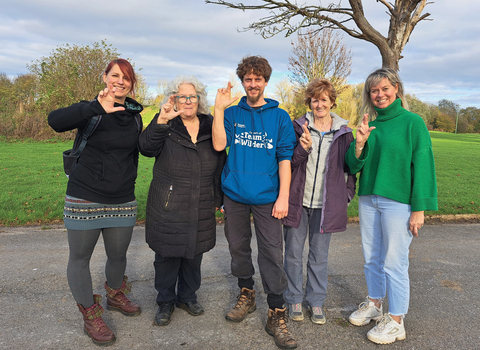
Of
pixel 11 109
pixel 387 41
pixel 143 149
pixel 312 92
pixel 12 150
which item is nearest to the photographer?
pixel 143 149

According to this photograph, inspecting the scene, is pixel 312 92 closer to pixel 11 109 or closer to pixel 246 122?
pixel 246 122

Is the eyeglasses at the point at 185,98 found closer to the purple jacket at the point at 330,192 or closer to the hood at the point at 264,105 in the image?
the hood at the point at 264,105

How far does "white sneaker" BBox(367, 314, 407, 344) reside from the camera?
286 cm

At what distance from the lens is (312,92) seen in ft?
10.3

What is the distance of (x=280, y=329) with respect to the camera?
9.52 ft

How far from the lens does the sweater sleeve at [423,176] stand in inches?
109

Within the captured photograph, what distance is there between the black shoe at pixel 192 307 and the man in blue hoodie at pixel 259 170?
292mm

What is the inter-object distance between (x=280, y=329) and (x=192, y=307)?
0.89 m

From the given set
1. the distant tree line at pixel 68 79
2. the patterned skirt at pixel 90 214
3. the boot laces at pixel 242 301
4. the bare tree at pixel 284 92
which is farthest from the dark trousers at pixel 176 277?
the bare tree at pixel 284 92

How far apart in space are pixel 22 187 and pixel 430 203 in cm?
868

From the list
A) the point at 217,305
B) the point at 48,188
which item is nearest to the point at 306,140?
the point at 217,305

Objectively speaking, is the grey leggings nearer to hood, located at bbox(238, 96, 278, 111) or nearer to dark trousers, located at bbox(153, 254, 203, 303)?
dark trousers, located at bbox(153, 254, 203, 303)

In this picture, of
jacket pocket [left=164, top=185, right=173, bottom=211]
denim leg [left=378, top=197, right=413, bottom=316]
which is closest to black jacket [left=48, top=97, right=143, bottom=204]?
jacket pocket [left=164, top=185, right=173, bottom=211]

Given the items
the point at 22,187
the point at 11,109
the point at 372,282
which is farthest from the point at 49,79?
the point at 372,282
